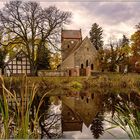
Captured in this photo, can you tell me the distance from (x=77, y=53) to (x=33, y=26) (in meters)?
4.12

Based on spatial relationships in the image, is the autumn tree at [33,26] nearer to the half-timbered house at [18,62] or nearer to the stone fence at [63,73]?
the half-timbered house at [18,62]

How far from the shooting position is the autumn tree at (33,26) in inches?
413

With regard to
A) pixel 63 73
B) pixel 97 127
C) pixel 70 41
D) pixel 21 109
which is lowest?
pixel 97 127

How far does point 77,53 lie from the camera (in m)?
15.3

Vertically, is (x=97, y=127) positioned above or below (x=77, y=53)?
below

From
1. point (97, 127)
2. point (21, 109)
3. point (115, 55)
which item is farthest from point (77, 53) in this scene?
point (21, 109)

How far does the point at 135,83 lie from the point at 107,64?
12.3 ft

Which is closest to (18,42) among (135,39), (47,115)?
(135,39)

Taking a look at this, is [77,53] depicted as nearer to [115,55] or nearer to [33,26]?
[115,55]

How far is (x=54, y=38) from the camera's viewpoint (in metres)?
12.8

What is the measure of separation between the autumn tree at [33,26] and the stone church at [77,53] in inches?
42.1

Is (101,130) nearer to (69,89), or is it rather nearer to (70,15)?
(69,89)

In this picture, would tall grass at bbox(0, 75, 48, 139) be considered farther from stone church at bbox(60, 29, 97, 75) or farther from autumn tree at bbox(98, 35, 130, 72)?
stone church at bbox(60, 29, 97, 75)

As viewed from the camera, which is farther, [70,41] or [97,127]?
[70,41]
